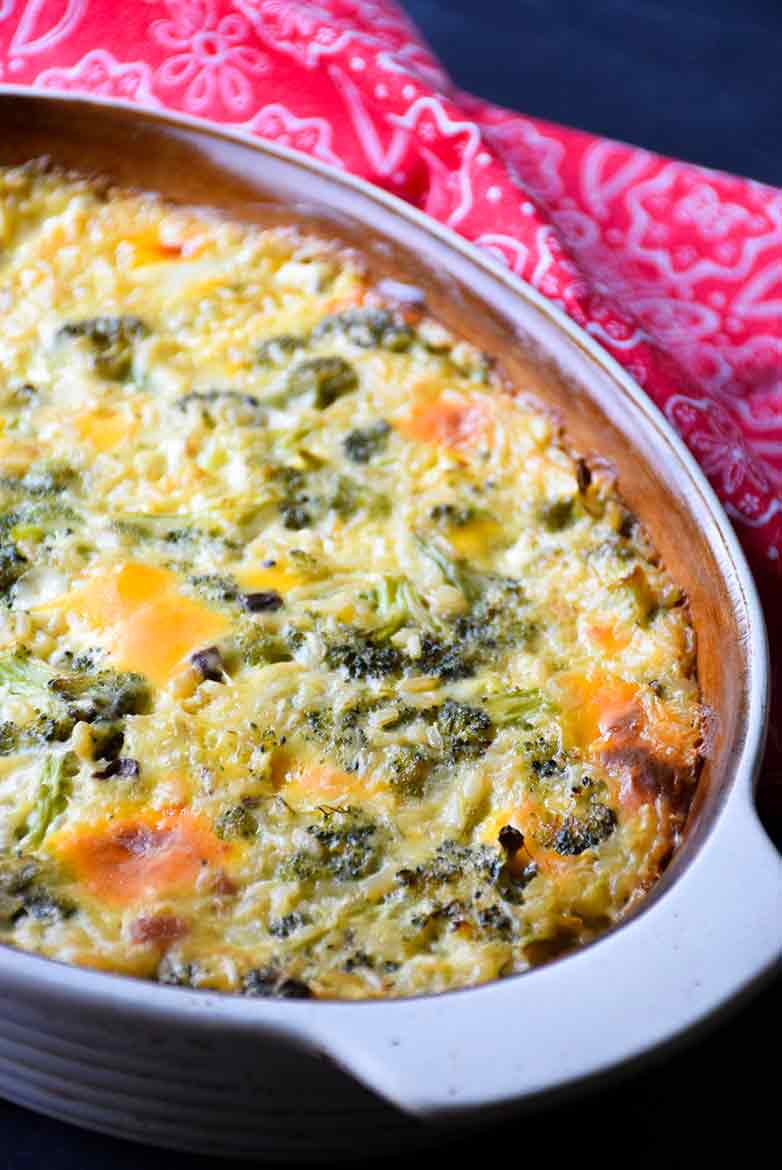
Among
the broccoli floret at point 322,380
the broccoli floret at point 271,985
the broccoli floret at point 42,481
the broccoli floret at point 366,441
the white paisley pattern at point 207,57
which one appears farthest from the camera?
the white paisley pattern at point 207,57

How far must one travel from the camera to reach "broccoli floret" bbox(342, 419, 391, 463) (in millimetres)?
2654

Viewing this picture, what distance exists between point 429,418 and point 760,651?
892 millimetres

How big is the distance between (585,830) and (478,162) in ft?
5.61

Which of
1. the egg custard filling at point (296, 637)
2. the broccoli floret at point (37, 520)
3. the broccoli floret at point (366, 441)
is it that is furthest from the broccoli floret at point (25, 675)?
the broccoli floret at point (366, 441)

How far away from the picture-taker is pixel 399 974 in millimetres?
1853

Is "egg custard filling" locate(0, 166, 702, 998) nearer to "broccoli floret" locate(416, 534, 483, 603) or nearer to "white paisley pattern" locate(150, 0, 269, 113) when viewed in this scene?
"broccoli floret" locate(416, 534, 483, 603)

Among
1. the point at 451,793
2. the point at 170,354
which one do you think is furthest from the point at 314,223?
the point at 451,793

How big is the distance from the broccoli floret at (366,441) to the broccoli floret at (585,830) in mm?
873

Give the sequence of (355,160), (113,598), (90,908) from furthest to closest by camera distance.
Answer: (355,160)
(113,598)
(90,908)

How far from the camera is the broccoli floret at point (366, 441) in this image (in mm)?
2654

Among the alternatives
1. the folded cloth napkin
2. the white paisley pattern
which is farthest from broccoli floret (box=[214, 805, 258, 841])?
the white paisley pattern

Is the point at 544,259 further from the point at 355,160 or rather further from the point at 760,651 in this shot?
the point at 760,651

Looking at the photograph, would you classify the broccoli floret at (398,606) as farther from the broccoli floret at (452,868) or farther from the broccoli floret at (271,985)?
the broccoli floret at (271,985)

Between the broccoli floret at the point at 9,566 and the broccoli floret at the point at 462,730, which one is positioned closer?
the broccoli floret at the point at 462,730
